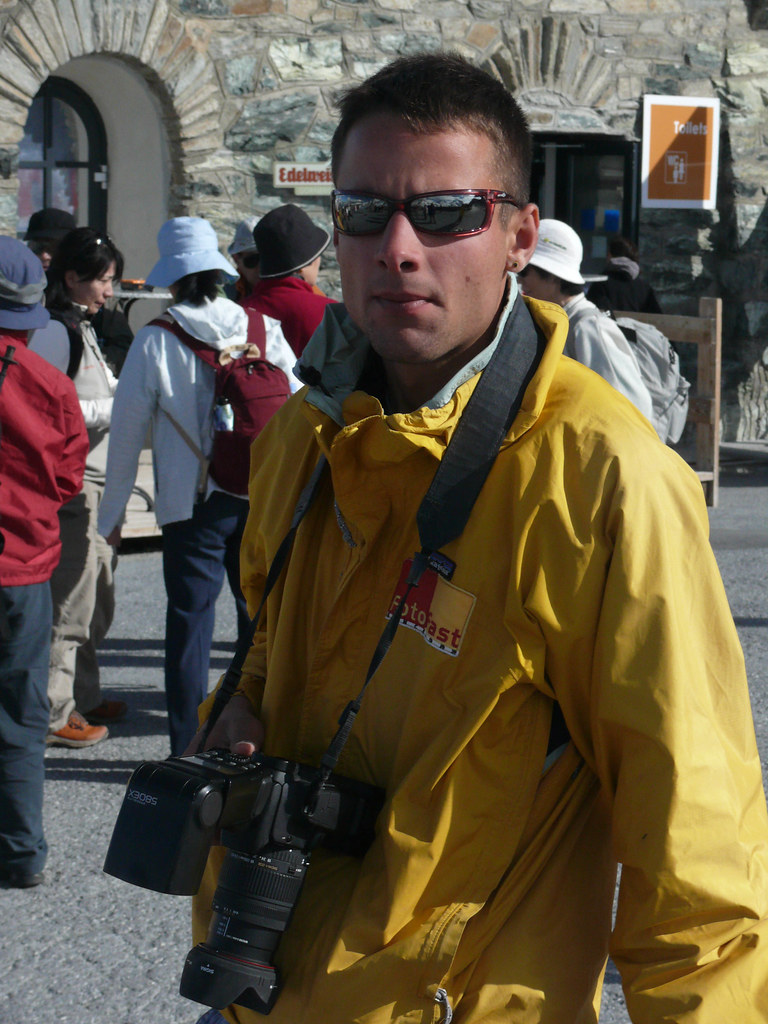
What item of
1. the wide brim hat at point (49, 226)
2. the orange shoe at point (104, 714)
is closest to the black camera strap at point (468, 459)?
the orange shoe at point (104, 714)

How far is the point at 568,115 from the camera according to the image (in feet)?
37.1

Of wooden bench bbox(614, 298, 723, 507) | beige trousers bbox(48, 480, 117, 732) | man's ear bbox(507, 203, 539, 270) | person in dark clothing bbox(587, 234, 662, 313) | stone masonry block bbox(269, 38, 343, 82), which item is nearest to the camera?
man's ear bbox(507, 203, 539, 270)

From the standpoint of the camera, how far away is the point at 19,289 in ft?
12.0

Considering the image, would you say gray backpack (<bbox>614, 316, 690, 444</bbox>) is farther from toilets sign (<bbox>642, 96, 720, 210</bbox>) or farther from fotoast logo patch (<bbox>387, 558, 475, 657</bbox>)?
toilets sign (<bbox>642, 96, 720, 210</bbox>)

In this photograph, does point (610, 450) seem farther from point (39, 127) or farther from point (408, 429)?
point (39, 127)

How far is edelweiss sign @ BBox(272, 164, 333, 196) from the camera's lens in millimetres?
10227

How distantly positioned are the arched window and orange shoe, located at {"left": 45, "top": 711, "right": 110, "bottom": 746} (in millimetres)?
6939

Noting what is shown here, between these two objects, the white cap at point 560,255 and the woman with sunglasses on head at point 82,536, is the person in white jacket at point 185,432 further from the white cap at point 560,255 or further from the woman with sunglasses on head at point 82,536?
the white cap at point 560,255

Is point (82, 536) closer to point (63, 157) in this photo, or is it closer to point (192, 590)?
point (192, 590)

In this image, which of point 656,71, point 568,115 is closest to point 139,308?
point 568,115

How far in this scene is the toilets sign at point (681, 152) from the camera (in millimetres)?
11367

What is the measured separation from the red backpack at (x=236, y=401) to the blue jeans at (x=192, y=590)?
0.11 metres

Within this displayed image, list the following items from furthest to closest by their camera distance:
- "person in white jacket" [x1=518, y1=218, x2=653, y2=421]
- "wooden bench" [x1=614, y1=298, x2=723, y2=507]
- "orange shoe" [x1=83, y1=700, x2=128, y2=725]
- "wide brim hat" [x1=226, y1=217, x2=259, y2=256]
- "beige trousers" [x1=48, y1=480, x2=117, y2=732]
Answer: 1. "wooden bench" [x1=614, y1=298, x2=723, y2=507]
2. "wide brim hat" [x1=226, y1=217, x2=259, y2=256]
3. "orange shoe" [x1=83, y1=700, x2=128, y2=725]
4. "beige trousers" [x1=48, y1=480, x2=117, y2=732]
5. "person in white jacket" [x1=518, y1=218, x2=653, y2=421]

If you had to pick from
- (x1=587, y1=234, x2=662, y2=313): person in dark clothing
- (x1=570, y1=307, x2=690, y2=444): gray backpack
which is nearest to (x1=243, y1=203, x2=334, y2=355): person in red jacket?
(x1=570, y1=307, x2=690, y2=444): gray backpack
